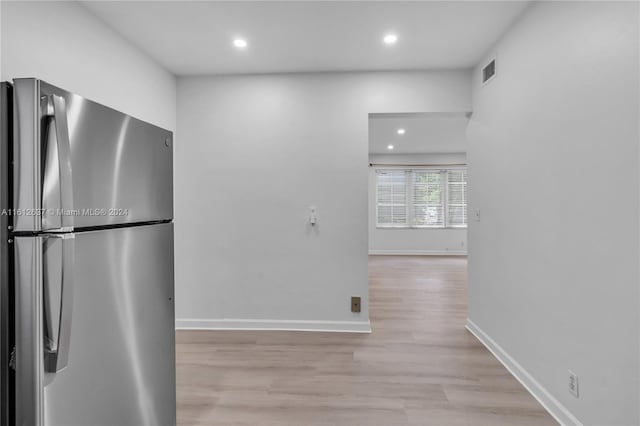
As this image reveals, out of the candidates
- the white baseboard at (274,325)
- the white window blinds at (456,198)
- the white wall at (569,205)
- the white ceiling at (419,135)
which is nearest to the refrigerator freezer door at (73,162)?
the white wall at (569,205)

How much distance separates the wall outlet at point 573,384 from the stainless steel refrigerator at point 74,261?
218 cm

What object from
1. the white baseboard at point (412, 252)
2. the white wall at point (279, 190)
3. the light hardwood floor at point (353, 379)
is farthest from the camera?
the white baseboard at point (412, 252)

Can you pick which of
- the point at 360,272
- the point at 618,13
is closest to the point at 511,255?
the point at 360,272

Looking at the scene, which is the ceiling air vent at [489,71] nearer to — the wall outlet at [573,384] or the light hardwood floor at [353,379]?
the wall outlet at [573,384]

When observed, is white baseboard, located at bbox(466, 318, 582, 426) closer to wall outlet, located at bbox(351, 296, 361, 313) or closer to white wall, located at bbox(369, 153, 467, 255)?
wall outlet, located at bbox(351, 296, 361, 313)

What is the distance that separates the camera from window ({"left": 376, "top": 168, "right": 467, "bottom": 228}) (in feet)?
27.9

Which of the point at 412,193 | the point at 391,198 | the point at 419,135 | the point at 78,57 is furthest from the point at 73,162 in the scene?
the point at 412,193

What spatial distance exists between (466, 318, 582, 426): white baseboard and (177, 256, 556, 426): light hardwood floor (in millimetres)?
45

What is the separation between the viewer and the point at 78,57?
6.96 ft

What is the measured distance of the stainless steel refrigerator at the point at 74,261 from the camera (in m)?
0.94

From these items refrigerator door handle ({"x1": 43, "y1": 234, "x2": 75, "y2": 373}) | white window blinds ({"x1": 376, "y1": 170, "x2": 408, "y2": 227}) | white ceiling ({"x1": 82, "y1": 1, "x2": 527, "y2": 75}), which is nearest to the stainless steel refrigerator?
refrigerator door handle ({"x1": 43, "y1": 234, "x2": 75, "y2": 373})

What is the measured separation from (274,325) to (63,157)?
8.88 ft

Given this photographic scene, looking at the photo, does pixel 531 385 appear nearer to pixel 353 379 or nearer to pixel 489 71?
pixel 353 379

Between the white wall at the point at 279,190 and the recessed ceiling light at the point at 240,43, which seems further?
the white wall at the point at 279,190
